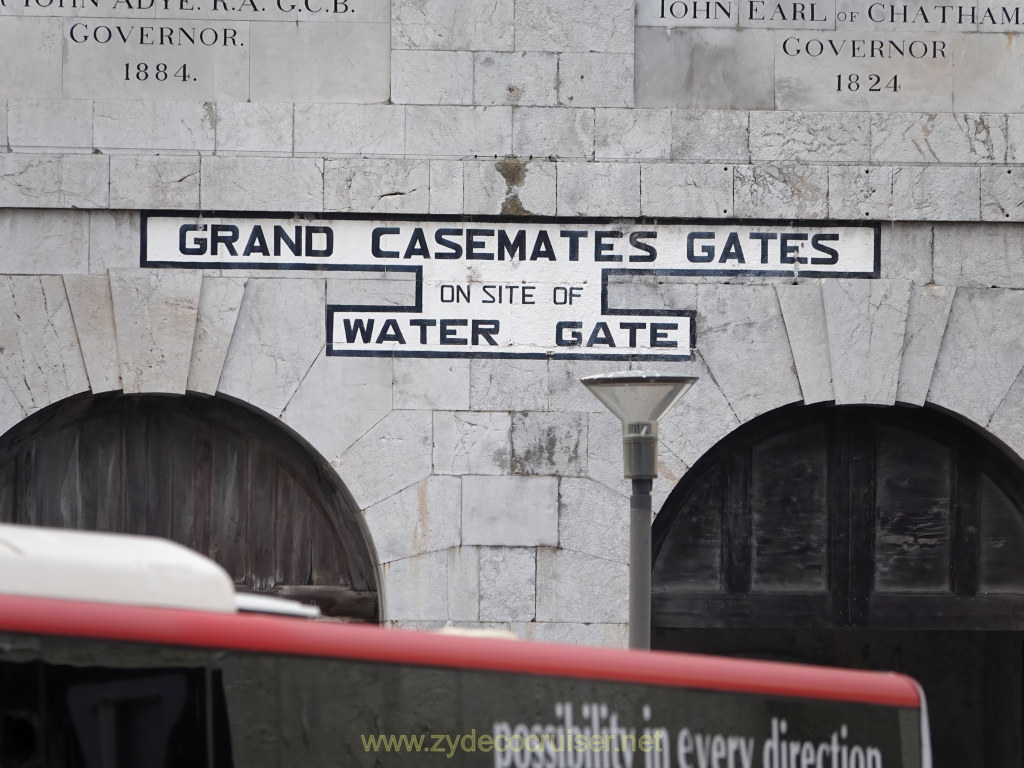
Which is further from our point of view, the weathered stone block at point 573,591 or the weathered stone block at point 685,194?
the weathered stone block at point 685,194

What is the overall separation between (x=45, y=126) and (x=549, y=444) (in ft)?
12.9

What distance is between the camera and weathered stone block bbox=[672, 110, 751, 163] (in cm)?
884

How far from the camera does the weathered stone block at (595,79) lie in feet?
29.1

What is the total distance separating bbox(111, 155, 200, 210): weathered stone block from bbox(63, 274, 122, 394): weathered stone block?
0.56m

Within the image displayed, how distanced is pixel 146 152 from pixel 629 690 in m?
5.63

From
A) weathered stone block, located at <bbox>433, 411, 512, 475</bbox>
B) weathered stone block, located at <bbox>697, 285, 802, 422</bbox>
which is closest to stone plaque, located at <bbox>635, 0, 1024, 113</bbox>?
weathered stone block, located at <bbox>697, 285, 802, 422</bbox>

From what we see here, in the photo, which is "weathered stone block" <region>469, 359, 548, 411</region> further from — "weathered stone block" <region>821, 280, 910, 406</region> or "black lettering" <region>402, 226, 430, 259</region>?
"weathered stone block" <region>821, 280, 910, 406</region>

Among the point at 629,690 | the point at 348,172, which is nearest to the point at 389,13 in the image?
the point at 348,172

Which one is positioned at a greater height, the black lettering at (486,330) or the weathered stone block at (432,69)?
the weathered stone block at (432,69)

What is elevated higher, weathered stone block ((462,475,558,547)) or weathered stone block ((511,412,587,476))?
weathered stone block ((511,412,587,476))

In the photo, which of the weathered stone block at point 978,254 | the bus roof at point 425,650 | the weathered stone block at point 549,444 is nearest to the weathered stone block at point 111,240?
the weathered stone block at point 549,444

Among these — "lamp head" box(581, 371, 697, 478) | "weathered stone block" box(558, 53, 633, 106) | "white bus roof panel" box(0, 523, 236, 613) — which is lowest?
"white bus roof panel" box(0, 523, 236, 613)

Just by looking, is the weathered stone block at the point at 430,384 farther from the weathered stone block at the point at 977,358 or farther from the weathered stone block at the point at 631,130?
the weathered stone block at the point at 977,358

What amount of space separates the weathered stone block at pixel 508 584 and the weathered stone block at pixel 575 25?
3410mm
